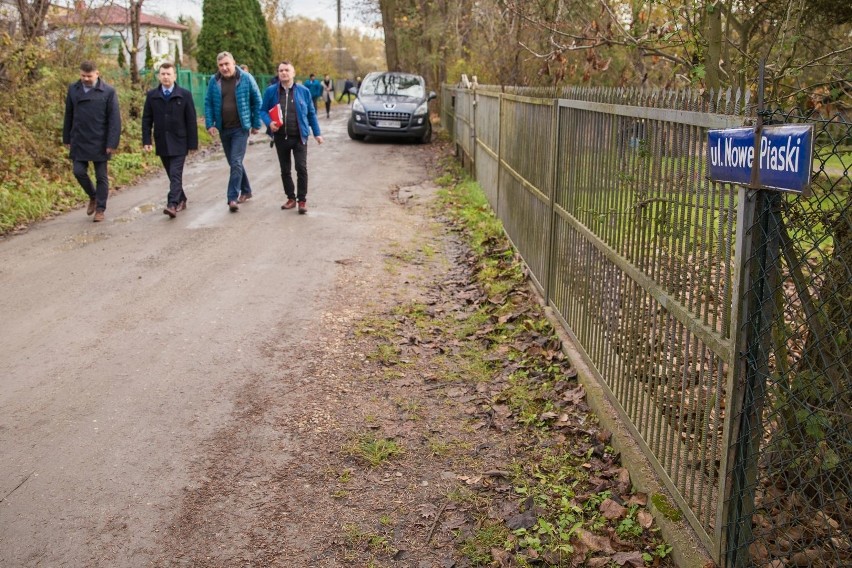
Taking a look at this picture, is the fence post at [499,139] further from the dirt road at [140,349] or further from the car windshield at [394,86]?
the car windshield at [394,86]

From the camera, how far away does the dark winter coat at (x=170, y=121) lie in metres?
11.4

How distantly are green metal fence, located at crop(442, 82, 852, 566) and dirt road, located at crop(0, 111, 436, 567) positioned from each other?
2028 millimetres

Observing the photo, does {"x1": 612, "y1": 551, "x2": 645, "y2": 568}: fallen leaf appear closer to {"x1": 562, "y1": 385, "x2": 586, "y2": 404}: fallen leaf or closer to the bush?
{"x1": 562, "y1": 385, "x2": 586, "y2": 404}: fallen leaf

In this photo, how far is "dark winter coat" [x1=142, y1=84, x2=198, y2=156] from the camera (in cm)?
1137

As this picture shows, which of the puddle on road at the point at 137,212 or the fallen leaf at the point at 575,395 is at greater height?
the puddle on road at the point at 137,212

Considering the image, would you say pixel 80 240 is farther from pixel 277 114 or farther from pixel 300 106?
pixel 300 106

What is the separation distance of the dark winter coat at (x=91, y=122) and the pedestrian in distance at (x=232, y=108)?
124 centimetres

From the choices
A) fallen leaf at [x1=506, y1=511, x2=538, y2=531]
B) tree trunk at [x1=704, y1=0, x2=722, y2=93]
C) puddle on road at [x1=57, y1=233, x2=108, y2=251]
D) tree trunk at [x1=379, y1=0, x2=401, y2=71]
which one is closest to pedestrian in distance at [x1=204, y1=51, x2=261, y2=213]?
puddle on road at [x1=57, y1=233, x2=108, y2=251]

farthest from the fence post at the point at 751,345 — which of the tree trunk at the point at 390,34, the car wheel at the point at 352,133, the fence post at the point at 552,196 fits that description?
the tree trunk at the point at 390,34

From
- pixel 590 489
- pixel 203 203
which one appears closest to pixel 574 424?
pixel 590 489

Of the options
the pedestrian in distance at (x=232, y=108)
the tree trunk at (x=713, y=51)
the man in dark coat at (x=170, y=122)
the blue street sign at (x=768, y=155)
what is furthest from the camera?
the pedestrian in distance at (x=232, y=108)

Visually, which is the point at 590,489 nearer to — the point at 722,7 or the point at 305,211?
the point at 722,7

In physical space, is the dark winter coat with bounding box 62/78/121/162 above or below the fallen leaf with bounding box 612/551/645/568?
above

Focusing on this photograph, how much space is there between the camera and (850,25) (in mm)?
4797
